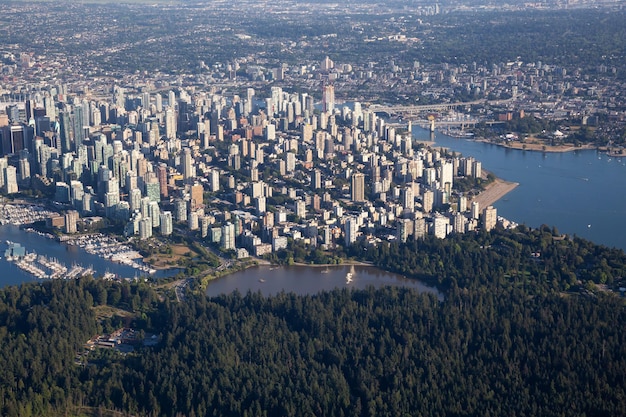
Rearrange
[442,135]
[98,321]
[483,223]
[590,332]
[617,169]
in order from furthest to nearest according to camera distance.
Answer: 1. [442,135]
2. [617,169]
3. [483,223]
4. [98,321]
5. [590,332]

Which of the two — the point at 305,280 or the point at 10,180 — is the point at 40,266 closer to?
the point at 305,280

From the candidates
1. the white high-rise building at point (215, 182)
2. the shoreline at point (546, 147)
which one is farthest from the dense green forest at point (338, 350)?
the shoreline at point (546, 147)

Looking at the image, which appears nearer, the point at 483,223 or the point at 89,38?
the point at 483,223

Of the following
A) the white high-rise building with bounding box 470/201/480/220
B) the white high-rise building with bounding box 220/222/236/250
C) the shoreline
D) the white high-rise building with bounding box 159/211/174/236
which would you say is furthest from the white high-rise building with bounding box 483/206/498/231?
the shoreline

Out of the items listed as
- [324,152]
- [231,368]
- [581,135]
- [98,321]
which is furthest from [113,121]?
[231,368]

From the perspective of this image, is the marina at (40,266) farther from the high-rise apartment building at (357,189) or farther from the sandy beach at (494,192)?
the sandy beach at (494,192)

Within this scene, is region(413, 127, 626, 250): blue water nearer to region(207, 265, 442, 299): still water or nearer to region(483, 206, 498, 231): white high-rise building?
region(483, 206, 498, 231): white high-rise building

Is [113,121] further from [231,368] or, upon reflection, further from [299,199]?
[231,368]
